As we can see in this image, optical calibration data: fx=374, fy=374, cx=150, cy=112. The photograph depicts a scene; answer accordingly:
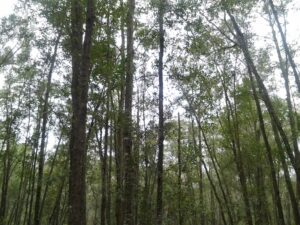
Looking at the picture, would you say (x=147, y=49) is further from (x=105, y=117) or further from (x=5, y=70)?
(x=5, y=70)

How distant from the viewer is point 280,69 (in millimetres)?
13992

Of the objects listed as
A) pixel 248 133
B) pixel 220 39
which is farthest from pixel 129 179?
pixel 248 133

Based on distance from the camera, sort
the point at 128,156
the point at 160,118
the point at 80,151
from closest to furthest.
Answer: the point at 80,151
the point at 128,156
the point at 160,118

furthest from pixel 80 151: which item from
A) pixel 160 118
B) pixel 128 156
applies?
pixel 160 118

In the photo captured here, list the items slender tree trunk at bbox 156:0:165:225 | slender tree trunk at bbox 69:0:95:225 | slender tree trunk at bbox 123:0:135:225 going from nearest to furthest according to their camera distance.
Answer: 1. slender tree trunk at bbox 69:0:95:225
2. slender tree trunk at bbox 123:0:135:225
3. slender tree trunk at bbox 156:0:165:225

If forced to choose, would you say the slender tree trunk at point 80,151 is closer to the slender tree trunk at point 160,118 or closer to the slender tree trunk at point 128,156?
the slender tree trunk at point 128,156

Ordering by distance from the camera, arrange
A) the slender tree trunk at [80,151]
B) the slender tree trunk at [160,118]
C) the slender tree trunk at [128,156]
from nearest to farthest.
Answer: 1. the slender tree trunk at [80,151]
2. the slender tree trunk at [128,156]
3. the slender tree trunk at [160,118]

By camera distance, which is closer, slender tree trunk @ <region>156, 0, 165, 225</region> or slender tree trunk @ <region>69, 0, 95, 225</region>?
slender tree trunk @ <region>69, 0, 95, 225</region>

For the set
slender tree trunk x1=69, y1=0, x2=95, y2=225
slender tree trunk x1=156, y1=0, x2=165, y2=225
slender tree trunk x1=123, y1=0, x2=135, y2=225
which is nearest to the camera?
slender tree trunk x1=69, y1=0, x2=95, y2=225

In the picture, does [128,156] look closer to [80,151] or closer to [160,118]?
[160,118]

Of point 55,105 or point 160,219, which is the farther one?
point 55,105

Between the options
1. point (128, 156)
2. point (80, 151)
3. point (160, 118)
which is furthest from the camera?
point (160, 118)

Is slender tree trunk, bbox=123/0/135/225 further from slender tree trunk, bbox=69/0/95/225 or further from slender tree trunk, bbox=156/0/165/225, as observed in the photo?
slender tree trunk, bbox=69/0/95/225

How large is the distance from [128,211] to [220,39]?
861cm
